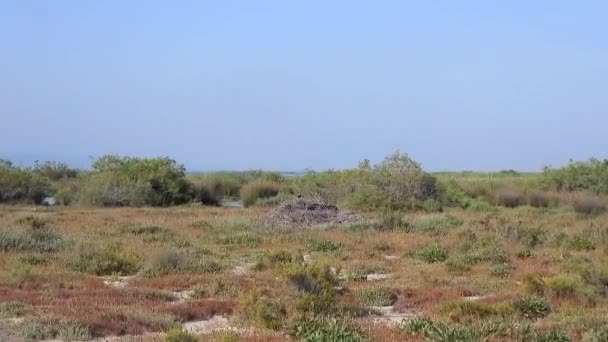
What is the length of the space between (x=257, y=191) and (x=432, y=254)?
28.8 meters

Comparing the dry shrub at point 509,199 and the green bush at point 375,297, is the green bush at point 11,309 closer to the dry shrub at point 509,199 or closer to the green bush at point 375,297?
the green bush at point 375,297

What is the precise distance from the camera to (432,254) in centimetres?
1909

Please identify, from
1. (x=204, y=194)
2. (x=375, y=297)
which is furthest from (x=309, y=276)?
(x=204, y=194)

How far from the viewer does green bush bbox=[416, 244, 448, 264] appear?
1892 cm

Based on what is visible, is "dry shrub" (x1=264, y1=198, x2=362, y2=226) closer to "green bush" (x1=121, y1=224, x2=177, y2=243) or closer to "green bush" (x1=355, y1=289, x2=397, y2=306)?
"green bush" (x1=121, y1=224, x2=177, y2=243)

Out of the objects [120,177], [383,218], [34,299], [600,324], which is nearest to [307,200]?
[383,218]

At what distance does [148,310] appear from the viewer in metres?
11.7

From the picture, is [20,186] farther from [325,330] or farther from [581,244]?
[325,330]

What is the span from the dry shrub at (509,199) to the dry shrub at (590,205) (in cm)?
623

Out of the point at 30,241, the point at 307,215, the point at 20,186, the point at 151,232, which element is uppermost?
the point at 20,186

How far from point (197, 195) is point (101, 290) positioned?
32.4 metres

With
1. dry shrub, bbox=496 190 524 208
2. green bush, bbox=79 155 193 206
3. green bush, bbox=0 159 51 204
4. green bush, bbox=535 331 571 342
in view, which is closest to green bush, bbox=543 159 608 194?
dry shrub, bbox=496 190 524 208

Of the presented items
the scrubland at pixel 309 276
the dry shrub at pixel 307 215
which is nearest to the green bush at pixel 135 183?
the scrubland at pixel 309 276

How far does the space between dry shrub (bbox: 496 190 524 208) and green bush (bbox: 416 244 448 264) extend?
2403 centimetres
